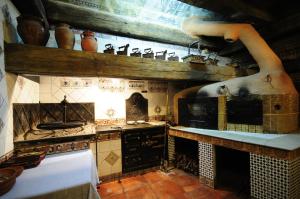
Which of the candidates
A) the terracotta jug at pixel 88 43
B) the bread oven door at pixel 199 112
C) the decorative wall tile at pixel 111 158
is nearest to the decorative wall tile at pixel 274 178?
the bread oven door at pixel 199 112

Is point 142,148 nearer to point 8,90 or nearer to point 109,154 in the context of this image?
point 109,154

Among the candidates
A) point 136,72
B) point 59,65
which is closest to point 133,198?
point 136,72

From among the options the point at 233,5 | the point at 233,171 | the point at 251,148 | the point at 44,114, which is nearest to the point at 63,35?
the point at 44,114

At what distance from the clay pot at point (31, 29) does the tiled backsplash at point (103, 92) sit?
1319 millimetres

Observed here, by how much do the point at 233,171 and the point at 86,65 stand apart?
3.45 m

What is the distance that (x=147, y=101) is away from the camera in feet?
Result: 14.2

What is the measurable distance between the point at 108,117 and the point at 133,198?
1.76 m

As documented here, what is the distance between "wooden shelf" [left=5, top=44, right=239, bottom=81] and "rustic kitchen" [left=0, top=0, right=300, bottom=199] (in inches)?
0.5

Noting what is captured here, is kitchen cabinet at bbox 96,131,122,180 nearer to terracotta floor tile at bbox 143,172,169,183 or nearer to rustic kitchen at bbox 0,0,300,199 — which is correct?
rustic kitchen at bbox 0,0,300,199

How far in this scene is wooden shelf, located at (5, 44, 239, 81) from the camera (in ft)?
6.73

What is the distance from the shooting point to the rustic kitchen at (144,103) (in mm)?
2051

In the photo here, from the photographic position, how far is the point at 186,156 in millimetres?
3742

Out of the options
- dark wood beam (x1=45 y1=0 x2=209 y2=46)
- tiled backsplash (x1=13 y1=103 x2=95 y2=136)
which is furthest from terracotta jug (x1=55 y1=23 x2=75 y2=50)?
tiled backsplash (x1=13 y1=103 x2=95 y2=136)

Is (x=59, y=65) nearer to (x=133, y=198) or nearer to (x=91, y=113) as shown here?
(x=91, y=113)
